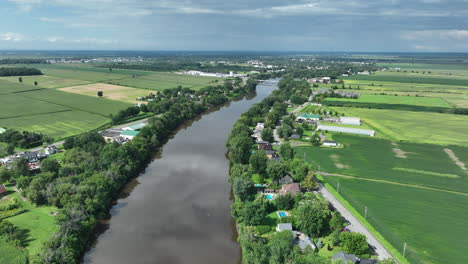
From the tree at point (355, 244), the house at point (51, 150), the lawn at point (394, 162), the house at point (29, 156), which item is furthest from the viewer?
the house at point (51, 150)

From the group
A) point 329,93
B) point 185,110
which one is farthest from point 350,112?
point 185,110

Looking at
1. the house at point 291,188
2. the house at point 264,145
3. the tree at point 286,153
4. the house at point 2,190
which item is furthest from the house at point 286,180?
the house at point 2,190

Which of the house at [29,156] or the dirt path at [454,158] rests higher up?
the house at [29,156]

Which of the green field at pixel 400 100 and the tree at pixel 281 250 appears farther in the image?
the green field at pixel 400 100

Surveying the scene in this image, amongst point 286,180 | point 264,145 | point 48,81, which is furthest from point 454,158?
point 48,81

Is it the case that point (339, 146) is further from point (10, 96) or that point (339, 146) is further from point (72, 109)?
point (10, 96)

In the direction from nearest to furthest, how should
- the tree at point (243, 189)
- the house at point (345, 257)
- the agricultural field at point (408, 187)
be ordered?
the house at point (345, 257) < the agricultural field at point (408, 187) < the tree at point (243, 189)

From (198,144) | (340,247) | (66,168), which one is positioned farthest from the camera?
(198,144)

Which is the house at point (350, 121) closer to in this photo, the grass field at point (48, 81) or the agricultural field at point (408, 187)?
the agricultural field at point (408, 187)
